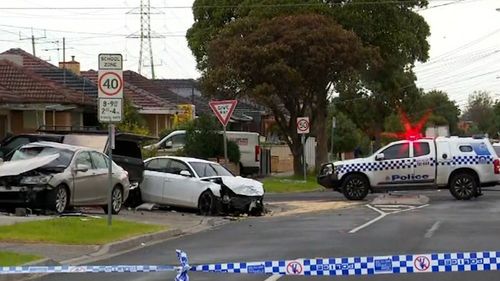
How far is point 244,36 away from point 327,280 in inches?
1191

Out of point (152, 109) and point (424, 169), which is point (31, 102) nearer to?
point (424, 169)

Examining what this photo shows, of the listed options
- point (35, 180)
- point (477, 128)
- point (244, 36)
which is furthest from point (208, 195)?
point (477, 128)

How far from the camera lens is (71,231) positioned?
1562 cm

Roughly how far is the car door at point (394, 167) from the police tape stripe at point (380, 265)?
17675 millimetres

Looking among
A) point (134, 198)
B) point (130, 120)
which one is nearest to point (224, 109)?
point (134, 198)

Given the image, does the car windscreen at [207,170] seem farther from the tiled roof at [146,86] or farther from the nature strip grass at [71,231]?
the tiled roof at [146,86]

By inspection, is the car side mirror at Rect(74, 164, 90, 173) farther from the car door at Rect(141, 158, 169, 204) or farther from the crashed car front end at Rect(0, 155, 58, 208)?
the car door at Rect(141, 158, 169, 204)

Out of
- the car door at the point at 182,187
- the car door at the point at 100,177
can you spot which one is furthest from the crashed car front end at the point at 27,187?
the car door at the point at 182,187

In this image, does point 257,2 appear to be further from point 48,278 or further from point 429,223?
point 48,278

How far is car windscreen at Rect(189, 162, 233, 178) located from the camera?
2208cm

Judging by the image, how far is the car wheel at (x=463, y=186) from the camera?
87.4 feet

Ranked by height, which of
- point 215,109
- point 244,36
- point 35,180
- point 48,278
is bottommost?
A: point 48,278

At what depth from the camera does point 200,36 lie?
45438 millimetres

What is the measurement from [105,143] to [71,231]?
6.88m
